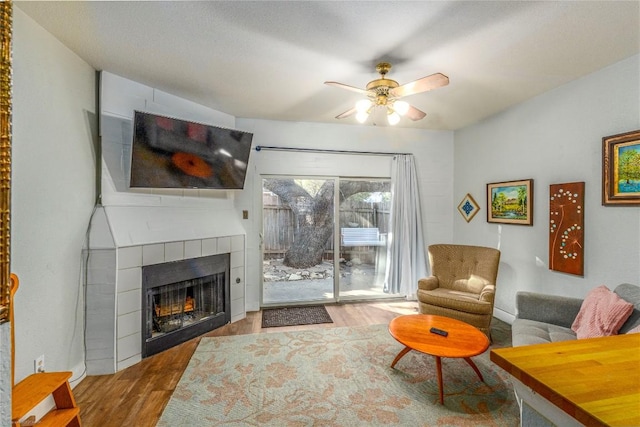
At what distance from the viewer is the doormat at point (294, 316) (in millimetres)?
3311

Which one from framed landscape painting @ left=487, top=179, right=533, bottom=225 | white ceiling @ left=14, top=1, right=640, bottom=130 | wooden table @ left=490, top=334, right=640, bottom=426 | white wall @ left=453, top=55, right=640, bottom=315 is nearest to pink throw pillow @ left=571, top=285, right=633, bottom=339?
white wall @ left=453, top=55, right=640, bottom=315

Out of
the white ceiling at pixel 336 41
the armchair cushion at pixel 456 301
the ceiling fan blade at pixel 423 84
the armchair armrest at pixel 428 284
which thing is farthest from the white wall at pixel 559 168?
the ceiling fan blade at pixel 423 84

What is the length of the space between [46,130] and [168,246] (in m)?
1.26

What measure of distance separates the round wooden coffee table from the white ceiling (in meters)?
2.19

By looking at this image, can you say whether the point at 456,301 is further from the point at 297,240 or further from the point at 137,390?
the point at 137,390

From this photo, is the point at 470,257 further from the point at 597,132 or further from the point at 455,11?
the point at 455,11

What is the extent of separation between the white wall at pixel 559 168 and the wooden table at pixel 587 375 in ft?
7.20

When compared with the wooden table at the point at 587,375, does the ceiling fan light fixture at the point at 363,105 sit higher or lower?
higher

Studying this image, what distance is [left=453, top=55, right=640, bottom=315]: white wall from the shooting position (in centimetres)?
226

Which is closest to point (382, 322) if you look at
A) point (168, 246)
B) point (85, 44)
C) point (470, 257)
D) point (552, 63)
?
point (470, 257)

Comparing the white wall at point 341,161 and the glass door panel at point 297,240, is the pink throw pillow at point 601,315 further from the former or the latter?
the glass door panel at point 297,240

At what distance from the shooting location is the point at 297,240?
398 cm

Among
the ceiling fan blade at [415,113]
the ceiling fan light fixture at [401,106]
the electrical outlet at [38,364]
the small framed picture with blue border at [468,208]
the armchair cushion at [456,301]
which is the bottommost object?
the electrical outlet at [38,364]

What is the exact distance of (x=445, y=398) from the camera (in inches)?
77.9
